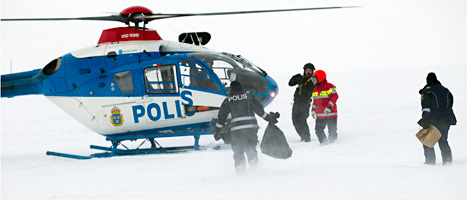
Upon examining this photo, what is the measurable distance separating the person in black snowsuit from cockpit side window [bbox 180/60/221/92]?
7.63 feet

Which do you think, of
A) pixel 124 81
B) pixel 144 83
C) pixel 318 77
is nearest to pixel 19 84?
pixel 124 81

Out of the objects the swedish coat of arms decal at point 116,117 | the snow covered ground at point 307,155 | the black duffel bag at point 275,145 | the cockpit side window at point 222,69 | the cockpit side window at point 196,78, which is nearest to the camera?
the snow covered ground at point 307,155

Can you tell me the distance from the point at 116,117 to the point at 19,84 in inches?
107

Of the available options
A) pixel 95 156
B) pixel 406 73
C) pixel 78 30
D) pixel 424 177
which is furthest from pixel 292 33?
pixel 424 177

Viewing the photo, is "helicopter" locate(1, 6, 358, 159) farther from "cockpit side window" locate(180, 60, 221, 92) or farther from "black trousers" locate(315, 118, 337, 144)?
"black trousers" locate(315, 118, 337, 144)

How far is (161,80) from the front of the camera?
9.01 metres

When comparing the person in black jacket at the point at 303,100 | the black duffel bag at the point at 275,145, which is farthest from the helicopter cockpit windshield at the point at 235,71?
the black duffel bag at the point at 275,145

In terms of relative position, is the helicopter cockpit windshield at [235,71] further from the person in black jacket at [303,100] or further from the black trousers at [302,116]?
the black trousers at [302,116]

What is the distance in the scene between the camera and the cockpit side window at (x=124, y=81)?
9070 millimetres

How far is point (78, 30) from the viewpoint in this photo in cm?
5275

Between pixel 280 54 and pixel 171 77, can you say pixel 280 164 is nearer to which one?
pixel 171 77

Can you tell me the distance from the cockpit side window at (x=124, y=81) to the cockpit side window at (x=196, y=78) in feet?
3.48

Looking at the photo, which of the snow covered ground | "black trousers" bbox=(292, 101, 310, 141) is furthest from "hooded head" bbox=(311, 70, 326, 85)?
the snow covered ground

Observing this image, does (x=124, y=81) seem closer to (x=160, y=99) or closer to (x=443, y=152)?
(x=160, y=99)
